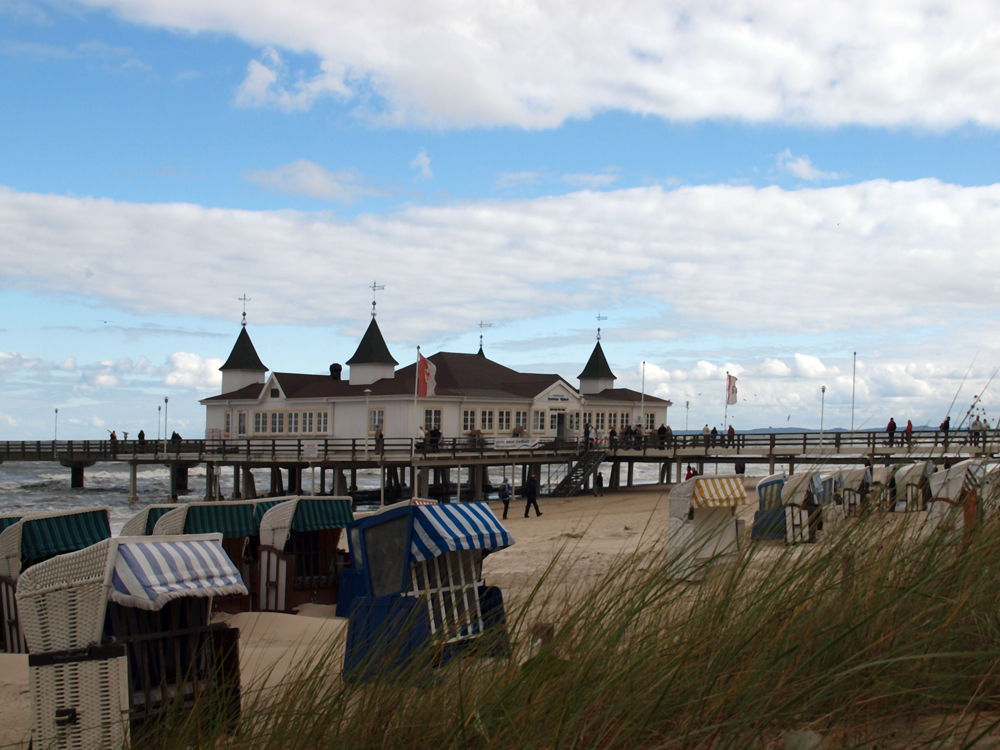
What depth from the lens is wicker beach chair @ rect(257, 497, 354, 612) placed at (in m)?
11.1

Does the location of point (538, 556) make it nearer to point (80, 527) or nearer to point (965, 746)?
point (80, 527)

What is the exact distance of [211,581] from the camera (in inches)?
225

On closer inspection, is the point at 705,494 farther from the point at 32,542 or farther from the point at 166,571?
the point at 32,542

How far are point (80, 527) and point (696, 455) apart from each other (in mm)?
30163

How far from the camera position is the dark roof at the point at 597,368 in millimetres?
46938

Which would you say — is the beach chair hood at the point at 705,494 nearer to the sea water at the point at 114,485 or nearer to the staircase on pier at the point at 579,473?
the sea water at the point at 114,485

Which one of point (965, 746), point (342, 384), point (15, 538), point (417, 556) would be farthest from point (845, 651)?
point (342, 384)

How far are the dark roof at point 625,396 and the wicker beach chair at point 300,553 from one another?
34158 mm

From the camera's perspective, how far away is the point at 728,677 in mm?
2771

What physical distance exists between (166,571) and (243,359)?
140 ft

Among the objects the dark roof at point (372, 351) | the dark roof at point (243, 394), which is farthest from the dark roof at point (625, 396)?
the dark roof at point (243, 394)

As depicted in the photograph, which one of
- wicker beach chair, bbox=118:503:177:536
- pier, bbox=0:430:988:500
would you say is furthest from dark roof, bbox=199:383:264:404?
wicker beach chair, bbox=118:503:177:536

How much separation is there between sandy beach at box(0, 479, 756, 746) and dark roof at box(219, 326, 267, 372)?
18.7m

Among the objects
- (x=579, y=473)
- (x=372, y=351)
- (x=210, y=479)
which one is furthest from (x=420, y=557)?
(x=210, y=479)
